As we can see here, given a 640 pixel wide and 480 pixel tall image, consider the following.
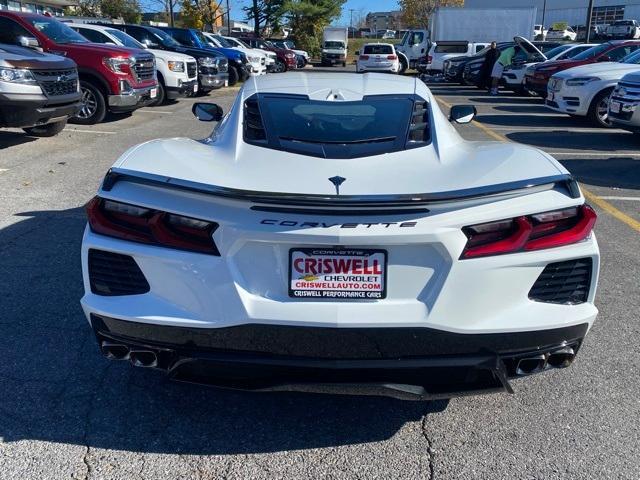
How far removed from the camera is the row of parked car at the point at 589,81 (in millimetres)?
10367

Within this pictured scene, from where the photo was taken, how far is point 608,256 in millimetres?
5414

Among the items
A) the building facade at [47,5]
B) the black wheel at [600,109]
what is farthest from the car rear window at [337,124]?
the building facade at [47,5]

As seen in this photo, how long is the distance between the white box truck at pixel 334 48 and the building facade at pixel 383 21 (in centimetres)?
6118

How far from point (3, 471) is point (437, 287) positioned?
193 centimetres

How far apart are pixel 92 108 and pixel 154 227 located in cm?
1084

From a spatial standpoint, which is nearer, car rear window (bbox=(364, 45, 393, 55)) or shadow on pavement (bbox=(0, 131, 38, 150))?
shadow on pavement (bbox=(0, 131, 38, 150))

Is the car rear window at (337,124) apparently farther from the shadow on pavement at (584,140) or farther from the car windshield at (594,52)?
the car windshield at (594,52)

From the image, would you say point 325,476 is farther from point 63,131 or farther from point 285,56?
point 285,56

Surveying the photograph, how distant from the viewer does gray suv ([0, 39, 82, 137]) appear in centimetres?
883

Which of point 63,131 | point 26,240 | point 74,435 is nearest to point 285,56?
point 63,131

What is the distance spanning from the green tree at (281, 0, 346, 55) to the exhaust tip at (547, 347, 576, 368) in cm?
5361

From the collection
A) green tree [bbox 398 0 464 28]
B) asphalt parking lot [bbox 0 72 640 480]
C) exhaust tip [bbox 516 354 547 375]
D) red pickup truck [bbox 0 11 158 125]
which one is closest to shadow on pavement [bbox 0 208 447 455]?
asphalt parking lot [bbox 0 72 640 480]

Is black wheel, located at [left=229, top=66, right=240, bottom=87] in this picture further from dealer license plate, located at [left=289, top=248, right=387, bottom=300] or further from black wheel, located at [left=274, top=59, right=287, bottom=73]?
dealer license plate, located at [left=289, top=248, right=387, bottom=300]

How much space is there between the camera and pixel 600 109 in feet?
42.8
